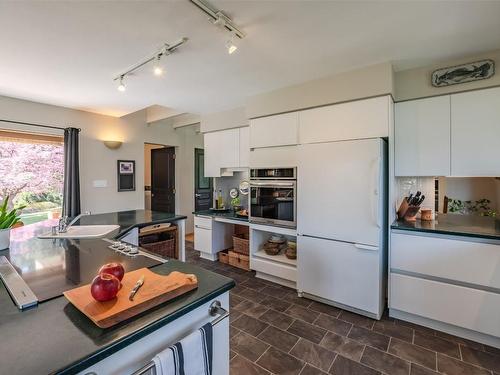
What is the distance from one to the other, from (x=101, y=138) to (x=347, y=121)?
3845 millimetres

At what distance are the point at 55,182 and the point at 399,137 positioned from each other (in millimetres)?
4647

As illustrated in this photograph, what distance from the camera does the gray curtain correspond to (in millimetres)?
3580

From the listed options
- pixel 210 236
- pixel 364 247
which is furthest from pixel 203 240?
pixel 364 247

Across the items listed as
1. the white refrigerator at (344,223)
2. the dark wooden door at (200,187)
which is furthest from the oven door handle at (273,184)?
the dark wooden door at (200,187)

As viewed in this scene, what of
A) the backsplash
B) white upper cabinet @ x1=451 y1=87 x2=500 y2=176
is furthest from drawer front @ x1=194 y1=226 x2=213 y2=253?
white upper cabinet @ x1=451 y1=87 x2=500 y2=176

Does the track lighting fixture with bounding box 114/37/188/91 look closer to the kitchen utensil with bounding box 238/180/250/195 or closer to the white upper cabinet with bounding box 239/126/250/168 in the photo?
the white upper cabinet with bounding box 239/126/250/168

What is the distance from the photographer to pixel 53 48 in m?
2.01

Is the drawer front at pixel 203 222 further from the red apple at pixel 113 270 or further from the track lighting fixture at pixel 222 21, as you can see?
the red apple at pixel 113 270

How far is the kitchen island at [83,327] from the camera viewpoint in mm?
Result: 643

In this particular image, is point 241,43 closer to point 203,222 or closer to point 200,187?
point 203,222

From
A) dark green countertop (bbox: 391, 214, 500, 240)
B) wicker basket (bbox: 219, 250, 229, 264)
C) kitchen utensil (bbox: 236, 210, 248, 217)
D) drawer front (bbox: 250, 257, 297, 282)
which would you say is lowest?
wicker basket (bbox: 219, 250, 229, 264)

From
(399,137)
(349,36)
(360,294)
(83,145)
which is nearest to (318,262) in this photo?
(360,294)

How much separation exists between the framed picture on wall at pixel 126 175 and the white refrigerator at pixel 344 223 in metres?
3.25

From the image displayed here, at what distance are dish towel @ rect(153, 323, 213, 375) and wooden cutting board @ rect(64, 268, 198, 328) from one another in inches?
6.1
